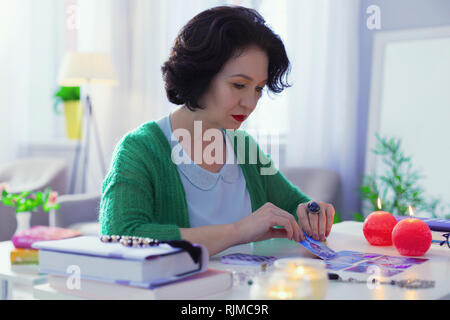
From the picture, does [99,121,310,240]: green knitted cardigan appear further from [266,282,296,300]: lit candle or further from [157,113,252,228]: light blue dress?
[266,282,296,300]: lit candle

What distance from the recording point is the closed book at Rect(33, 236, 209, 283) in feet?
2.83

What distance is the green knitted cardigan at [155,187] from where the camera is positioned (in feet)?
4.19

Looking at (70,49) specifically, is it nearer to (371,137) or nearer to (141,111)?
(141,111)

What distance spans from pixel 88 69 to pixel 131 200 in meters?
2.93

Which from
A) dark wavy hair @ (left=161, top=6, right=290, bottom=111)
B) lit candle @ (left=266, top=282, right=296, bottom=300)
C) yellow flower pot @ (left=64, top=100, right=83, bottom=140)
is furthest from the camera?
yellow flower pot @ (left=64, top=100, right=83, bottom=140)

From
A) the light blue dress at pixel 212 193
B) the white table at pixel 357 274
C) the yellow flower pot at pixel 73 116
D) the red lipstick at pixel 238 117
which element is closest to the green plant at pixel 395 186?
the white table at pixel 357 274

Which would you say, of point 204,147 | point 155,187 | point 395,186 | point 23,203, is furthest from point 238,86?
point 395,186

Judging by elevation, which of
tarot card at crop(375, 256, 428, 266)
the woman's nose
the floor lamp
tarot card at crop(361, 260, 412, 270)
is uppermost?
the floor lamp

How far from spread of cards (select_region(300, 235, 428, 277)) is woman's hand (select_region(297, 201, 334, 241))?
2.7 inches

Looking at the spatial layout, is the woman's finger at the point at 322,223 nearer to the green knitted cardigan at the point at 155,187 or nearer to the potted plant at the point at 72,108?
the green knitted cardigan at the point at 155,187

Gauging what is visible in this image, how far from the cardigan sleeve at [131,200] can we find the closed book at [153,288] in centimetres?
30

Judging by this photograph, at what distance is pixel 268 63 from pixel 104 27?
10.8ft

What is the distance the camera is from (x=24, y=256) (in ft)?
5.32

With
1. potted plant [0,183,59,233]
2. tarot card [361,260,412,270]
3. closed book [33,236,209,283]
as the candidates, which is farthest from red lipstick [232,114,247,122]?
potted plant [0,183,59,233]
